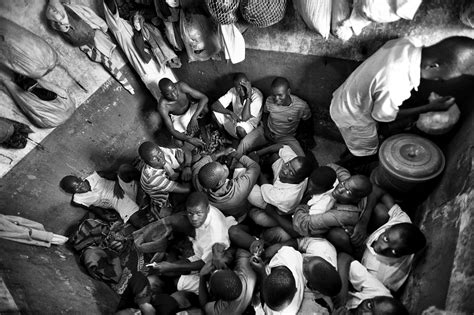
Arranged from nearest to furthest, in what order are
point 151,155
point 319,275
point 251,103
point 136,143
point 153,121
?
1. point 319,275
2. point 151,155
3. point 251,103
4. point 136,143
5. point 153,121

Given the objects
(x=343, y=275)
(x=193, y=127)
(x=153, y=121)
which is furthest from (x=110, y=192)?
(x=343, y=275)

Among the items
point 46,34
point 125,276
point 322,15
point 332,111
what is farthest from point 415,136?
point 46,34

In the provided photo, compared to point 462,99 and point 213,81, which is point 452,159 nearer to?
point 462,99

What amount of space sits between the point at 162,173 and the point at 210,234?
2.97 ft

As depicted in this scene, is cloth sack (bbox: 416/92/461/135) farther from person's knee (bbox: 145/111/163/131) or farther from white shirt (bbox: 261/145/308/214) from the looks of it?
person's knee (bbox: 145/111/163/131)

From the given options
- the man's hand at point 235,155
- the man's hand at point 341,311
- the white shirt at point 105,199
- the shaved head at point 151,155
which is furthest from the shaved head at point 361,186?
the white shirt at point 105,199

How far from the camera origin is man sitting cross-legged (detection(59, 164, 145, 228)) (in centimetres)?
420

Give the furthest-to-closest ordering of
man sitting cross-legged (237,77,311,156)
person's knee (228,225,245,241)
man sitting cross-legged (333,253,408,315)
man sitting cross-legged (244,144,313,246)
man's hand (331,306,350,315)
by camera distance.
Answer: man sitting cross-legged (237,77,311,156) < person's knee (228,225,245,241) < man sitting cross-legged (244,144,313,246) < man's hand (331,306,350,315) < man sitting cross-legged (333,253,408,315)

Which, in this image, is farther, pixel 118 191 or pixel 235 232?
pixel 118 191

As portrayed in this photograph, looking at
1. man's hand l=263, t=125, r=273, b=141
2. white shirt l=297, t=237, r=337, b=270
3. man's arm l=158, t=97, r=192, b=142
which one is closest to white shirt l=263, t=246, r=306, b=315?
white shirt l=297, t=237, r=337, b=270

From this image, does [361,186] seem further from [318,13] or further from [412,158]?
[318,13]

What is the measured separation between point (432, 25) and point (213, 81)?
270cm

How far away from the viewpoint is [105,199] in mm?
4398

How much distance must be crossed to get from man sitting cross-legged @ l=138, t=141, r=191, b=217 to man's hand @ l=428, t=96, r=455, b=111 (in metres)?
2.50
